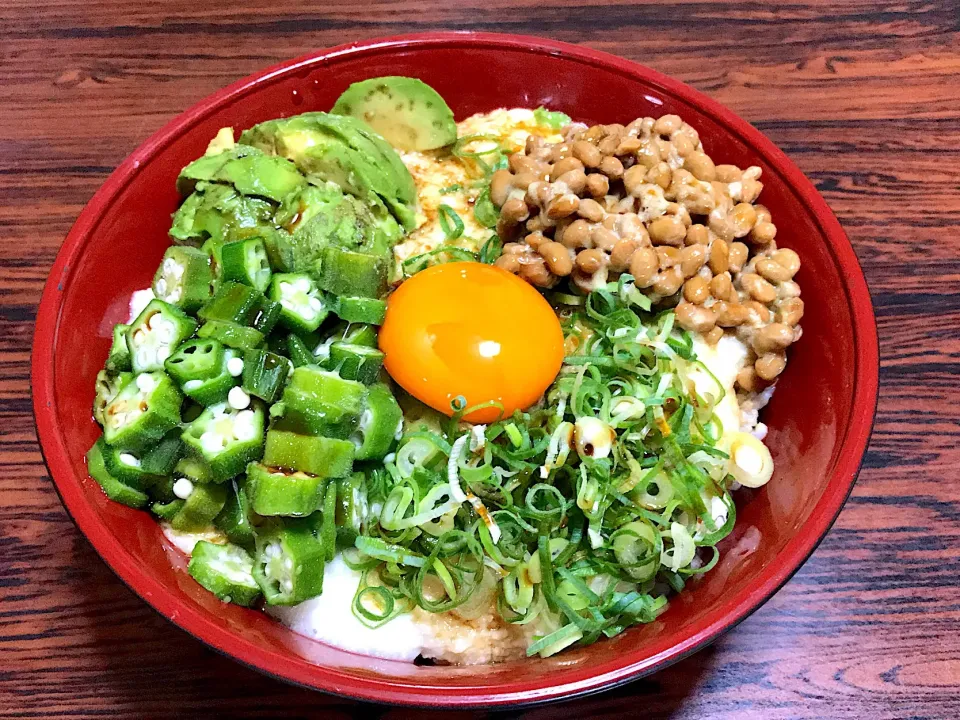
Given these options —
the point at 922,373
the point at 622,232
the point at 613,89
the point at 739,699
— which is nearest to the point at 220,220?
the point at 622,232

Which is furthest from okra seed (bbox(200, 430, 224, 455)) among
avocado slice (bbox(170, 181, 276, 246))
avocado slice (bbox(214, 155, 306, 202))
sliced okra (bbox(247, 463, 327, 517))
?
avocado slice (bbox(214, 155, 306, 202))

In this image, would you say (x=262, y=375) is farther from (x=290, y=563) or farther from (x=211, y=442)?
(x=290, y=563)

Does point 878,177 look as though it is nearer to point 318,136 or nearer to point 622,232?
point 622,232

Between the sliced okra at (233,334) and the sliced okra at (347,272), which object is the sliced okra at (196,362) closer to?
the sliced okra at (233,334)

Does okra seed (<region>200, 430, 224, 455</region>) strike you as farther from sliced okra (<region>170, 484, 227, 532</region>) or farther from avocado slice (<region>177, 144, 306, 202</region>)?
avocado slice (<region>177, 144, 306, 202</region>)

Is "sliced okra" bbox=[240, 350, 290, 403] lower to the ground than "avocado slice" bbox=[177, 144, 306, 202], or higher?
lower

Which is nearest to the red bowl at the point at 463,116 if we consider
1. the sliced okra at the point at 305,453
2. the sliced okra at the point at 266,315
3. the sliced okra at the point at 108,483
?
the sliced okra at the point at 108,483

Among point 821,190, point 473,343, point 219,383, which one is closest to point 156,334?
point 219,383
